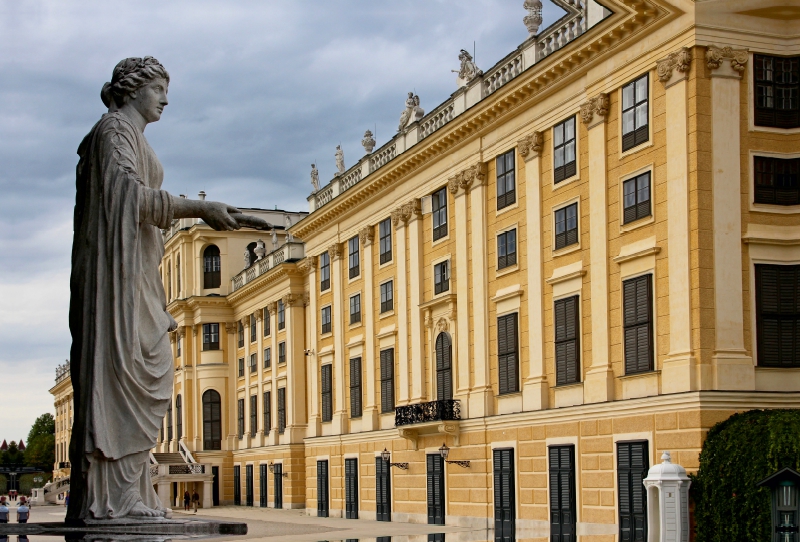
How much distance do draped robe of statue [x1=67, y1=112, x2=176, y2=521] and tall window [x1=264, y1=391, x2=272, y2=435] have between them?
62.1 m

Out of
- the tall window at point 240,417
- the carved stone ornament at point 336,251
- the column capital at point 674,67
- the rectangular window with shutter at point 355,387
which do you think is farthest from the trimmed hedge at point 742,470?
the tall window at point 240,417

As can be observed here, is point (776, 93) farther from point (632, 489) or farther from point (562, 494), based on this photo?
point (562, 494)

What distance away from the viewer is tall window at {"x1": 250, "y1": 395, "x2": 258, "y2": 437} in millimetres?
72750

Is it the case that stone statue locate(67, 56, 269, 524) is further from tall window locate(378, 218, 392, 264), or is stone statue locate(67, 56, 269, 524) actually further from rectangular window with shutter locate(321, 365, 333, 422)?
rectangular window with shutter locate(321, 365, 333, 422)

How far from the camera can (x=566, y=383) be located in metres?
35.0

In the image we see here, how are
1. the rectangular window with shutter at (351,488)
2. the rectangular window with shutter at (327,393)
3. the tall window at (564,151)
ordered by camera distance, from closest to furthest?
the tall window at (564,151) < the rectangular window with shutter at (351,488) < the rectangular window with shutter at (327,393)

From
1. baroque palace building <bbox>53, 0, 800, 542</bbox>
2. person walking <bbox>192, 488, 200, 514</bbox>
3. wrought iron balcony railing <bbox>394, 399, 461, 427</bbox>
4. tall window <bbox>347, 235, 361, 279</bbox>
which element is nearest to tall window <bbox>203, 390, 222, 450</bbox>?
person walking <bbox>192, 488, 200, 514</bbox>

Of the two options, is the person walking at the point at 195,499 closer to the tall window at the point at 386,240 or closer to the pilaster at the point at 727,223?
the tall window at the point at 386,240

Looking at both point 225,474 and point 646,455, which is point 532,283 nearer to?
point 646,455

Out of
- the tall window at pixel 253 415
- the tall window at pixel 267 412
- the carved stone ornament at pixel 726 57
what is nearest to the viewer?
the carved stone ornament at pixel 726 57

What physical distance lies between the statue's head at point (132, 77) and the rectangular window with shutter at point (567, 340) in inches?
1081

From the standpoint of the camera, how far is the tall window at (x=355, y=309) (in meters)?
52.8

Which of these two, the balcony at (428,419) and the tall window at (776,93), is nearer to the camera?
the tall window at (776,93)

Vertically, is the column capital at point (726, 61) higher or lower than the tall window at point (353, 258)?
higher
